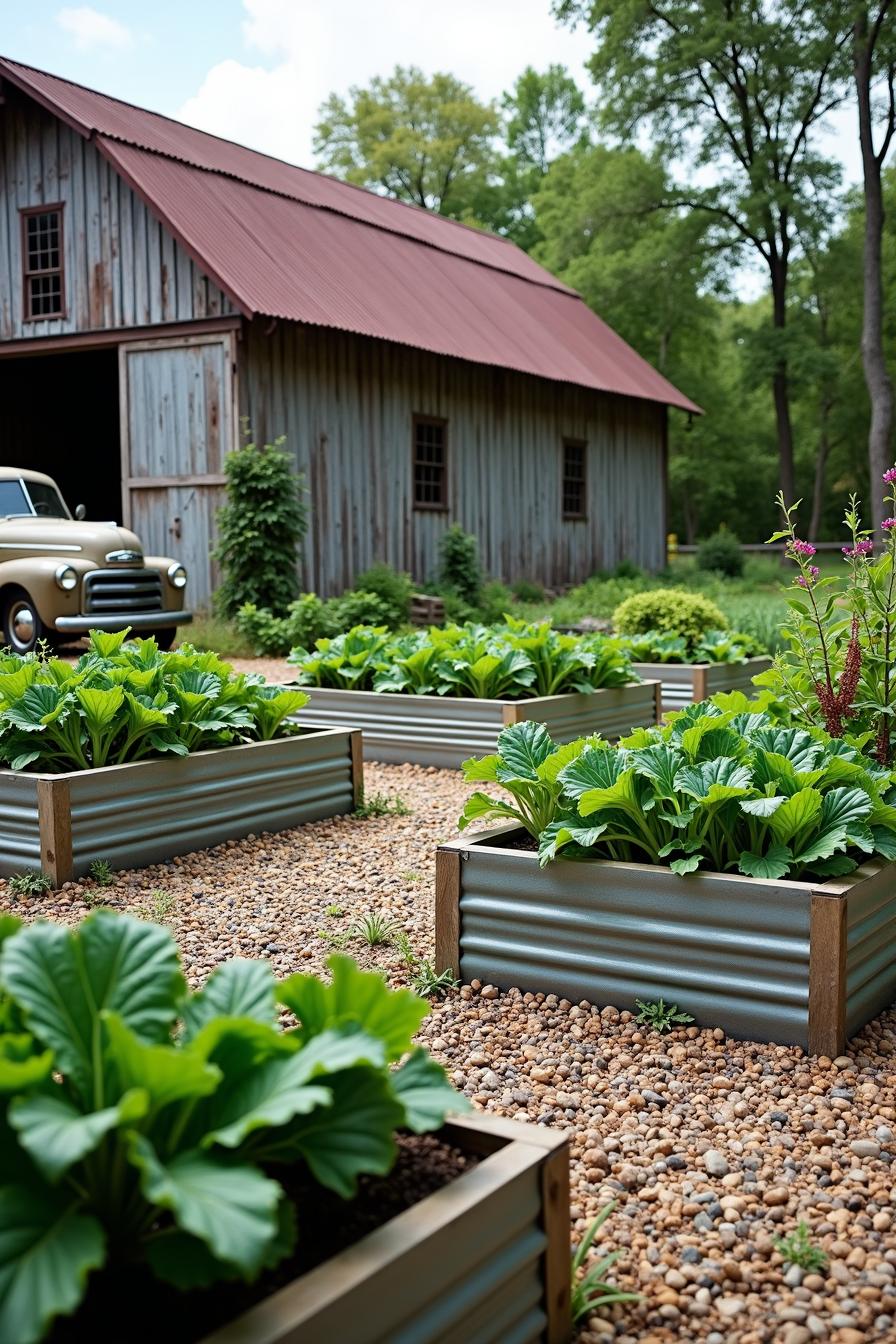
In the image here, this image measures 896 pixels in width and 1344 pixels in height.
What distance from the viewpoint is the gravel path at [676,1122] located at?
2.48 m

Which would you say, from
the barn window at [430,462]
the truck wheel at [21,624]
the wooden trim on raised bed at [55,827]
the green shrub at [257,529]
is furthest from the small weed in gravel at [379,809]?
the barn window at [430,462]

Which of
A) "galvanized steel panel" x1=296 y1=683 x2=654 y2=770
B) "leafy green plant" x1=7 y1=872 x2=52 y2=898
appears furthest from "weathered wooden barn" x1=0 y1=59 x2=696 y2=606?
"leafy green plant" x1=7 y1=872 x2=52 y2=898

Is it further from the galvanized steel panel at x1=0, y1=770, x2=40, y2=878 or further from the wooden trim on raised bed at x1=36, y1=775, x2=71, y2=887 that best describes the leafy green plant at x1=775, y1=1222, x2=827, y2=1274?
the galvanized steel panel at x1=0, y1=770, x2=40, y2=878

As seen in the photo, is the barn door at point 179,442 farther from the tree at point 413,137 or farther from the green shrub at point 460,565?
the tree at point 413,137

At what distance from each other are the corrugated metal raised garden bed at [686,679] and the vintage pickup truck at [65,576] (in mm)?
5124

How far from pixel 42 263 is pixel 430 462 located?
20.1 ft

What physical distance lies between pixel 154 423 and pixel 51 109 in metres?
4.07

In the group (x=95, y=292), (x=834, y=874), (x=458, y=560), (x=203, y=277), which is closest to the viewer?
(x=834, y=874)

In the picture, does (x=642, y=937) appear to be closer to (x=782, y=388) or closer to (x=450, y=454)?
(x=450, y=454)

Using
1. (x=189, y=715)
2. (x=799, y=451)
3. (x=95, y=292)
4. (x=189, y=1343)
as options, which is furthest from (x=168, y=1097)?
(x=799, y=451)

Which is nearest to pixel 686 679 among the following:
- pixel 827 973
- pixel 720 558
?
pixel 827 973

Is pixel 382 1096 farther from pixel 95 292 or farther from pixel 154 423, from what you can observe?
pixel 95 292

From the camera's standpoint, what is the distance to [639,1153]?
308cm

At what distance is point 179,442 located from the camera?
15836 millimetres
